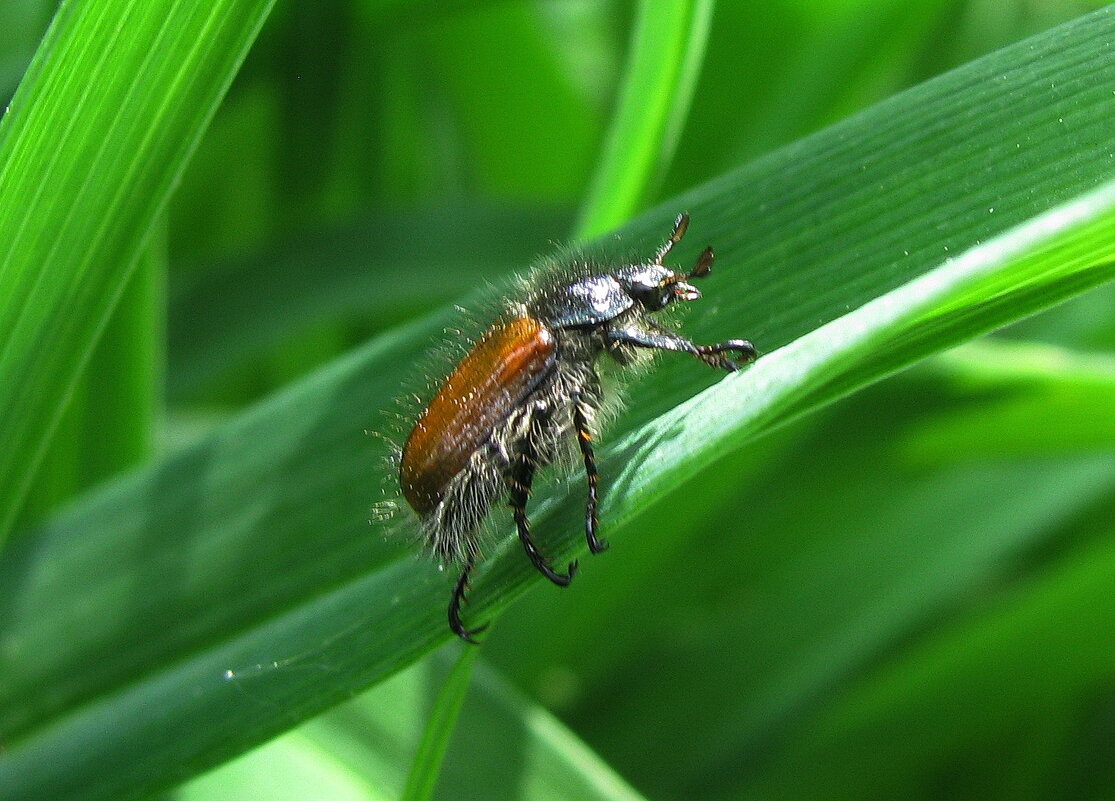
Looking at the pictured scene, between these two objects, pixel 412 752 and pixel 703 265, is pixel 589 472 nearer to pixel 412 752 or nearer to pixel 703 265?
pixel 703 265

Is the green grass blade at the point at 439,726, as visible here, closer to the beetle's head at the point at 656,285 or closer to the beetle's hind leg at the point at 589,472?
the beetle's hind leg at the point at 589,472

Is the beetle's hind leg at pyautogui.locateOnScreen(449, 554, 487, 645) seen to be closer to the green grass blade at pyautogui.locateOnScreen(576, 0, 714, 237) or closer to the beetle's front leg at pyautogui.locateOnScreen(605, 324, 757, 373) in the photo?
the beetle's front leg at pyautogui.locateOnScreen(605, 324, 757, 373)

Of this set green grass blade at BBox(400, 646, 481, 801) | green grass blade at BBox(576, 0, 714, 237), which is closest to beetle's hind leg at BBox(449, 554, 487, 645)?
green grass blade at BBox(400, 646, 481, 801)

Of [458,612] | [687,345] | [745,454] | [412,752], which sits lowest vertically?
[412,752]

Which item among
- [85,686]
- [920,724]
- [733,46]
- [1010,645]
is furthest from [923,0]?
[85,686]

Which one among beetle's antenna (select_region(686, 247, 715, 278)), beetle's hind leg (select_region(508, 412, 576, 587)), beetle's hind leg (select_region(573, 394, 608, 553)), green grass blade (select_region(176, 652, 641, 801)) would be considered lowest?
green grass blade (select_region(176, 652, 641, 801))

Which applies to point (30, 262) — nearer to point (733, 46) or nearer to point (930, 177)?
point (930, 177)

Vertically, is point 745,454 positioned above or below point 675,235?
below

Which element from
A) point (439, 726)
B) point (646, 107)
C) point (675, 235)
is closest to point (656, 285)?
point (675, 235)
